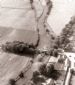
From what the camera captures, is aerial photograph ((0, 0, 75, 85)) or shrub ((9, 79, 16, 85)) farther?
aerial photograph ((0, 0, 75, 85))

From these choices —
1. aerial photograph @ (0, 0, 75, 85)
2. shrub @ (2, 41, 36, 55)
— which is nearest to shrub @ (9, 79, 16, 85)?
aerial photograph @ (0, 0, 75, 85)

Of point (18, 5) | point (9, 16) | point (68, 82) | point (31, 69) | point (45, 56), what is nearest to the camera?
point (68, 82)

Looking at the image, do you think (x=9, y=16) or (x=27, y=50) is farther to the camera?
(x=9, y=16)

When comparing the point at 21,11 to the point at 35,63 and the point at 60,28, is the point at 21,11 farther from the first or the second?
the point at 35,63

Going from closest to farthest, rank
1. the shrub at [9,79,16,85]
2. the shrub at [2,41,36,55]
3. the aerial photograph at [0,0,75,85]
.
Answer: the shrub at [9,79,16,85]
the aerial photograph at [0,0,75,85]
the shrub at [2,41,36,55]

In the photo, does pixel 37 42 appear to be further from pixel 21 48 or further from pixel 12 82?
pixel 12 82

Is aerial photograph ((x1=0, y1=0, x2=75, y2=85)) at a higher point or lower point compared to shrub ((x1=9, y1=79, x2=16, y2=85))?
higher

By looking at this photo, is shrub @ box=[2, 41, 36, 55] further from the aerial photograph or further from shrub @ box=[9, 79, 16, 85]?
shrub @ box=[9, 79, 16, 85]

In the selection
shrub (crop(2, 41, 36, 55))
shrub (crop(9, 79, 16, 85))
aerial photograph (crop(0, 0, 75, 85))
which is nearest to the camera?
shrub (crop(9, 79, 16, 85))

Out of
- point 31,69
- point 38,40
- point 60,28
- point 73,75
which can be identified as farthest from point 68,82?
point 60,28
